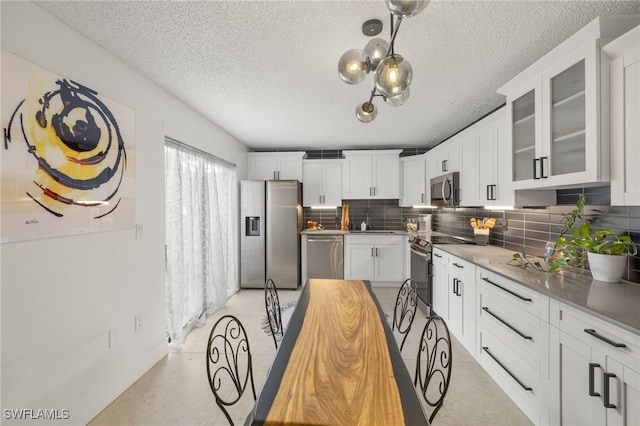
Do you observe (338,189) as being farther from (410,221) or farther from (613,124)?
(613,124)

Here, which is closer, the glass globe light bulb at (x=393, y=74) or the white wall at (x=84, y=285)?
the glass globe light bulb at (x=393, y=74)

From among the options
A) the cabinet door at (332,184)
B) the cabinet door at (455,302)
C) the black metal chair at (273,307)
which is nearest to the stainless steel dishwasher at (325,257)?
the cabinet door at (332,184)

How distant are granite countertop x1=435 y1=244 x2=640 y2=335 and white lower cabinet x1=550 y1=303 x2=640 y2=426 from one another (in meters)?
0.05

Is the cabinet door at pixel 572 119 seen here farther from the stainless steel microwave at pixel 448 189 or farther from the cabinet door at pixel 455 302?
the stainless steel microwave at pixel 448 189

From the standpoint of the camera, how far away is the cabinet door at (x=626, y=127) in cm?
139

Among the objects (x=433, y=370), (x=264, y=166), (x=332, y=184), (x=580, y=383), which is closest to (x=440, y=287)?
(x=433, y=370)

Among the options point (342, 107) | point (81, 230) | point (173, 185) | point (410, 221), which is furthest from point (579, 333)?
point (410, 221)

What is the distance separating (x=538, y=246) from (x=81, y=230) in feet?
12.3

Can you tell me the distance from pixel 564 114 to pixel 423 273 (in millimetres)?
2285

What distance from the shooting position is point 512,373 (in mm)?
1869

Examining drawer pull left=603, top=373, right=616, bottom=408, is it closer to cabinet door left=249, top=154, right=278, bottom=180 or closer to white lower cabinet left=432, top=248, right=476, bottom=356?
white lower cabinet left=432, top=248, right=476, bottom=356

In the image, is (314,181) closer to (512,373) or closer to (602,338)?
(512,373)

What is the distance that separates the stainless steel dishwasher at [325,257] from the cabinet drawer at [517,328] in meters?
2.60

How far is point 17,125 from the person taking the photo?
1.39 metres
